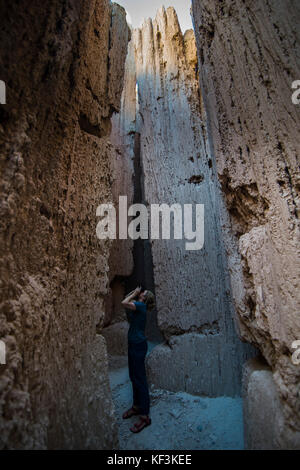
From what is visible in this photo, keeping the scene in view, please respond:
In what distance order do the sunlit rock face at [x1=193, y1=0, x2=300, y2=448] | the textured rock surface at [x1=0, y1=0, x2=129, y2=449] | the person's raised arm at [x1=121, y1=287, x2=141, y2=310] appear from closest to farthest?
the textured rock surface at [x1=0, y1=0, x2=129, y2=449] → the sunlit rock face at [x1=193, y1=0, x2=300, y2=448] → the person's raised arm at [x1=121, y1=287, x2=141, y2=310]

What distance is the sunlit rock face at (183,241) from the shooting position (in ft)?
9.12

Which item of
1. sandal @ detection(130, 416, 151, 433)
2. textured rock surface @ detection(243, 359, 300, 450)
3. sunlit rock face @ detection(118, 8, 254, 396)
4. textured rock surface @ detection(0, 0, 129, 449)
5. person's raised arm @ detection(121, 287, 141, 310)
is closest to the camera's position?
textured rock surface @ detection(0, 0, 129, 449)

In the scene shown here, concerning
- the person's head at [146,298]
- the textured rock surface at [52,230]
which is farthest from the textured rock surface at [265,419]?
the person's head at [146,298]

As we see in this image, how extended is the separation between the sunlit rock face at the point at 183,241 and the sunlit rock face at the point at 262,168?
64 cm

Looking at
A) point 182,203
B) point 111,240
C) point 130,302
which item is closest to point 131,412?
point 130,302

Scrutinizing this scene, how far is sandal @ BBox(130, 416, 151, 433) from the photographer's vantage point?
7.23 ft

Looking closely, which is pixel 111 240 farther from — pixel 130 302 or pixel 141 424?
pixel 141 424

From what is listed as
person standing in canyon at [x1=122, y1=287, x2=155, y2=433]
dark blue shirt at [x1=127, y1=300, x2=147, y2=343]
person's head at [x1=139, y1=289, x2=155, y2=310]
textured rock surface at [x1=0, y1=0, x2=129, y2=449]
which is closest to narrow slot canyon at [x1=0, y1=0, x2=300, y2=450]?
textured rock surface at [x1=0, y1=0, x2=129, y2=449]

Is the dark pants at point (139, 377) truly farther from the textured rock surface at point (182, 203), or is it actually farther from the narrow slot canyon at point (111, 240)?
the textured rock surface at point (182, 203)

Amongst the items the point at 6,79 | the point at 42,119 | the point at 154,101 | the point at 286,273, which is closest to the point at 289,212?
the point at 286,273

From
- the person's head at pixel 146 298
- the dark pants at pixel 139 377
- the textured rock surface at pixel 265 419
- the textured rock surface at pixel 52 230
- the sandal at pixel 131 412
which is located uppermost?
the textured rock surface at pixel 52 230

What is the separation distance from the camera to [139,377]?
8.02ft

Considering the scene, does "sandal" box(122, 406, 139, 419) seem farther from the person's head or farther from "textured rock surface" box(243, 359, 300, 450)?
"textured rock surface" box(243, 359, 300, 450)

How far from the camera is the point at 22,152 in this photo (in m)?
1.05
